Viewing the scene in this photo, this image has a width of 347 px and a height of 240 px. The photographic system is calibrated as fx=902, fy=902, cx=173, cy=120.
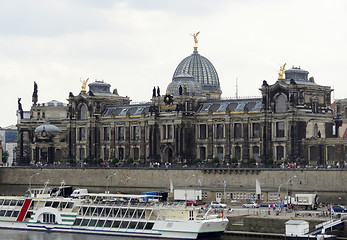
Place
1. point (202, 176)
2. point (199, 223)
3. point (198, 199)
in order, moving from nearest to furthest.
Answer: point (199, 223) < point (198, 199) < point (202, 176)

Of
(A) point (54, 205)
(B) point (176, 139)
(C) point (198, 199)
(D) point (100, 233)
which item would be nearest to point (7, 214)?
(A) point (54, 205)

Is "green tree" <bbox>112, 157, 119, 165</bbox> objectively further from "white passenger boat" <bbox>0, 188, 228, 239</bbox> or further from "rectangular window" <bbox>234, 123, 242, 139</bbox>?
"white passenger boat" <bbox>0, 188, 228, 239</bbox>

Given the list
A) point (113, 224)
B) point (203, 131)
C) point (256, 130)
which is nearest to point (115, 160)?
point (203, 131)

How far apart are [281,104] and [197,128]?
62.5ft

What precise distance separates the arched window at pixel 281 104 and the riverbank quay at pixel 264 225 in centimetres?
4838

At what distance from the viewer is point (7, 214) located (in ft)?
400

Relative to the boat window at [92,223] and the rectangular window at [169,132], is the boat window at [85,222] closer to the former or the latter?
the boat window at [92,223]

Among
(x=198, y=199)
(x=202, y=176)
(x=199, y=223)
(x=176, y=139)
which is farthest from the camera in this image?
(x=176, y=139)

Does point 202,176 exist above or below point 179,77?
below

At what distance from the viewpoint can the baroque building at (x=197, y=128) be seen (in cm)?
15550

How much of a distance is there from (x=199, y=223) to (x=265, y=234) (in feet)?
26.0

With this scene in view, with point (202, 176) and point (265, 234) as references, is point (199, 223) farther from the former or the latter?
point (202, 176)

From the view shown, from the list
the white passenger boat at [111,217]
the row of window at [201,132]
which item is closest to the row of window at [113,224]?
the white passenger boat at [111,217]

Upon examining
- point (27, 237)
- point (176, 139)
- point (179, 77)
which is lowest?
point (27, 237)
